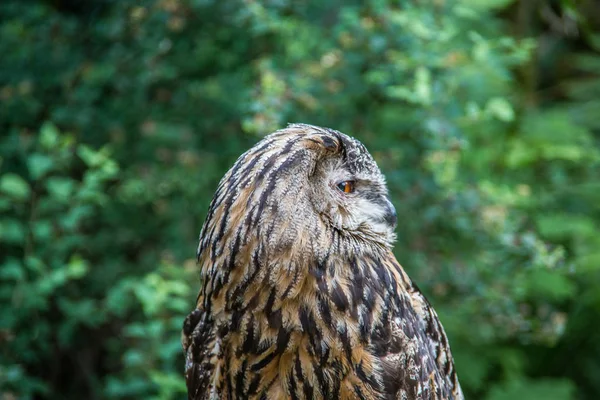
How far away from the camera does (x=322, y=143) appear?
1.82m

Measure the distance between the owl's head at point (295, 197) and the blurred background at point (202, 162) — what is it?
3.86 feet

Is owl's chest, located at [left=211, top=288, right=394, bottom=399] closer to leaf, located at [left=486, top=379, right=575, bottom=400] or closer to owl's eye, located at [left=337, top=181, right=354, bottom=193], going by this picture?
owl's eye, located at [left=337, top=181, right=354, bottom=193]

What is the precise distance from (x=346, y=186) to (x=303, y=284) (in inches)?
13.3

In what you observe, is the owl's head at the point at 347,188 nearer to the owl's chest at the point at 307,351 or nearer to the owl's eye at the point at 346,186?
the owl's eye at the point at 346,186

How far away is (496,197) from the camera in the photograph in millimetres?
3609

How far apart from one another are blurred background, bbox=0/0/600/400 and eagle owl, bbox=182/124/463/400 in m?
1.06

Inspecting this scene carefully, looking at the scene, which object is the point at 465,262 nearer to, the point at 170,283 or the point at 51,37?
the point at 170,283

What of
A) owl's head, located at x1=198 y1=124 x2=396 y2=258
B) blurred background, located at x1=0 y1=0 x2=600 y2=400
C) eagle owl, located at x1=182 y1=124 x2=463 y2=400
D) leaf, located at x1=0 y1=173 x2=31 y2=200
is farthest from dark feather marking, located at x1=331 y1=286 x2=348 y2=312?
leaf, located at x1=0 y1=173 x2=31 y2=200

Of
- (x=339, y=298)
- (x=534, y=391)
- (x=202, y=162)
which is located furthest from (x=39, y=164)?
(x=534, y=391)

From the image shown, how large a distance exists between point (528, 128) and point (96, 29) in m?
2.90

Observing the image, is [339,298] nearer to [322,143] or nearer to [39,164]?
[322,143]

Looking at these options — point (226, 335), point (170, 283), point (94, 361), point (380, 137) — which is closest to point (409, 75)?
point (380, 137)

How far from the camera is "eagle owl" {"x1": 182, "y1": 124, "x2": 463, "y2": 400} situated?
1725 mm

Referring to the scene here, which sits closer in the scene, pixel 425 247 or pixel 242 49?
pixel 242 49
